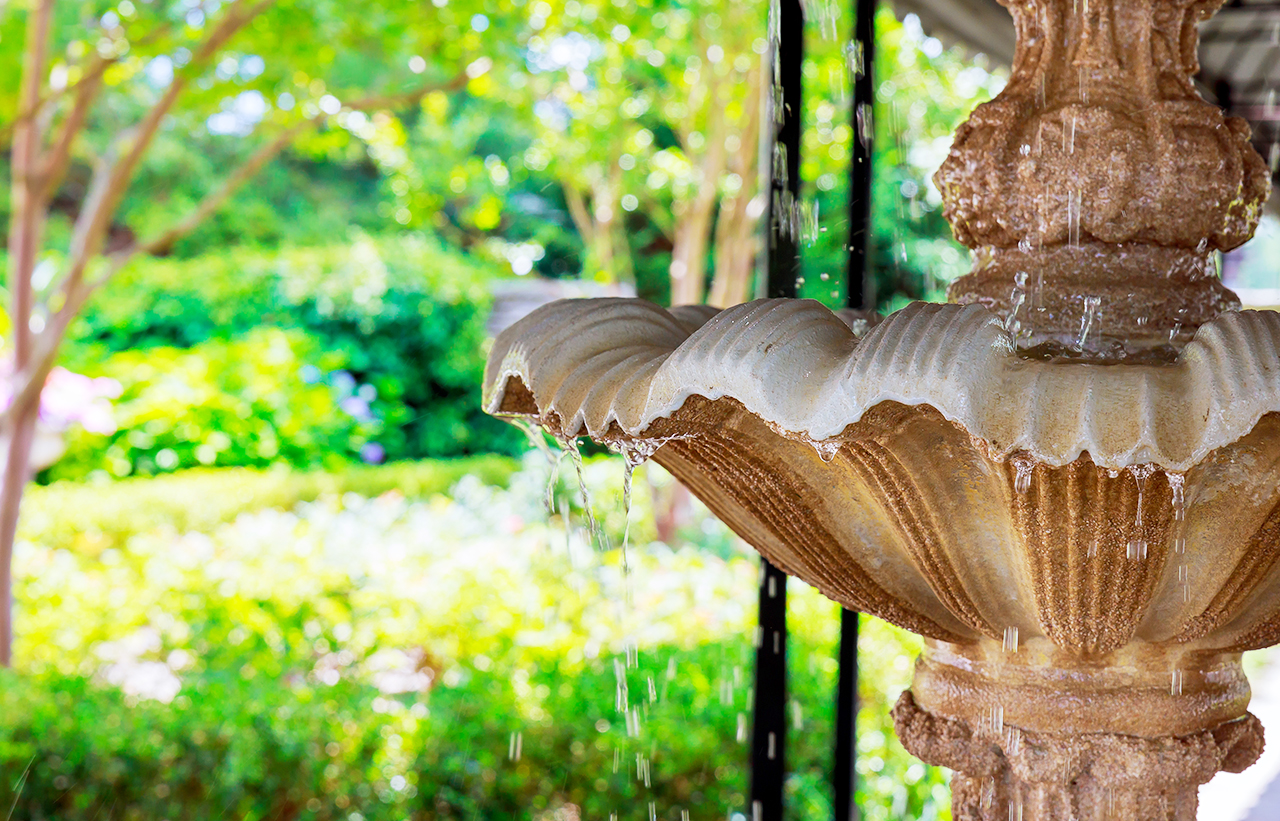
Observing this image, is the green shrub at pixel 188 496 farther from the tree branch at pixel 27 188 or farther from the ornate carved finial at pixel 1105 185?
the ornate carved finial at pixel 1105 185

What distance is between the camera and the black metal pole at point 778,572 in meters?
2.38

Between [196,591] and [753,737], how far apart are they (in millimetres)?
3620

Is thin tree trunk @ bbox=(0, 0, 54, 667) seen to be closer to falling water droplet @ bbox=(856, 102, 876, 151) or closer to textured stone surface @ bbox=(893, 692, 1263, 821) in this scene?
falling water droplet @ bbox=(856, 102, 876, 151)

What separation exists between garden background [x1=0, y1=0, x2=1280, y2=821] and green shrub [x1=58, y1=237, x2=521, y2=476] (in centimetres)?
4

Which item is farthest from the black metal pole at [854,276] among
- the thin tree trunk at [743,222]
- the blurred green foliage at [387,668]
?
the thin tree trunk at [743,222]

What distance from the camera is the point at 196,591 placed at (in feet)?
17.3

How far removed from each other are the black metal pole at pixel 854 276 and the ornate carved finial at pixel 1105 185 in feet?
2.74

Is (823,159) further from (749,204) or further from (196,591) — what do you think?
(196,591)

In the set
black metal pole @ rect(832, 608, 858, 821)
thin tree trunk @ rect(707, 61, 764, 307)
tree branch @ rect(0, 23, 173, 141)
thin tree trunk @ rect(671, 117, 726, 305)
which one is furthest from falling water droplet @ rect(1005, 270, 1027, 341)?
thin tree trunk @ rect(671, 117, 726, 305)

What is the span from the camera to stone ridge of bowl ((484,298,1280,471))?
1.01 m

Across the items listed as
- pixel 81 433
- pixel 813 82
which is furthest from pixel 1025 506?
pixel 81 433

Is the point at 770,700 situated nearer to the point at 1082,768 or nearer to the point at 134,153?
the point at 1082,768

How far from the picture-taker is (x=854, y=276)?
2.45m

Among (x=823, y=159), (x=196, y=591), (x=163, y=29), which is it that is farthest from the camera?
(x=823, y=159)
